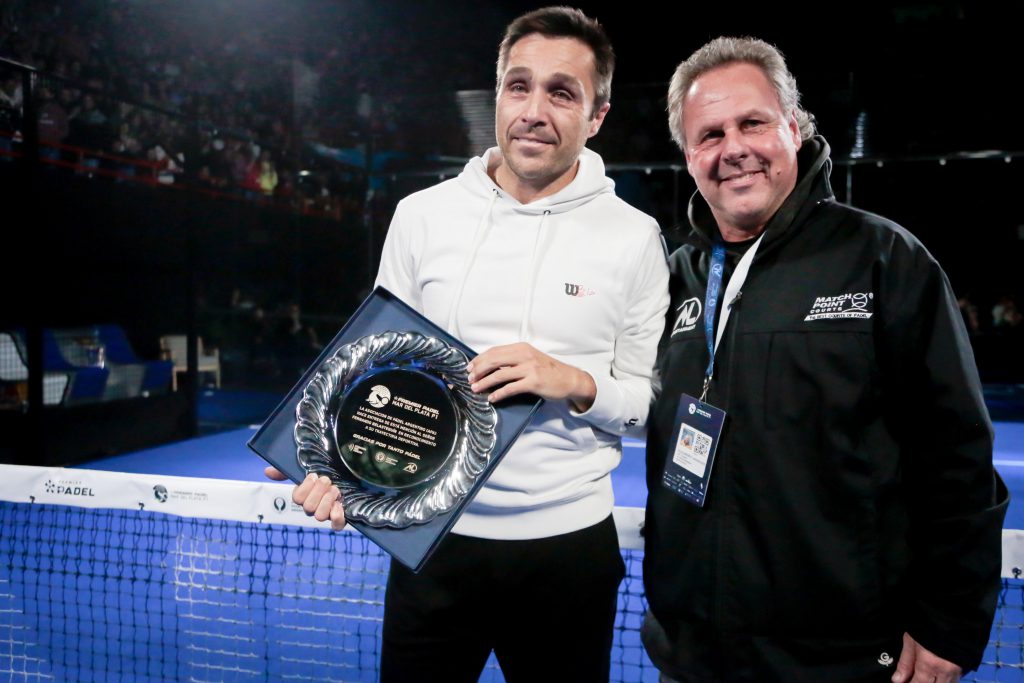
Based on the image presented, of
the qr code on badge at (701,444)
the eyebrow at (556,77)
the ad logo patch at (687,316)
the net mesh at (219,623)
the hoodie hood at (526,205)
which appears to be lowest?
the net mesh at (219,623)

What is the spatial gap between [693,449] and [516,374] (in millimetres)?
447

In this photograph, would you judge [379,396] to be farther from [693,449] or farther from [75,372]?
[75,372]

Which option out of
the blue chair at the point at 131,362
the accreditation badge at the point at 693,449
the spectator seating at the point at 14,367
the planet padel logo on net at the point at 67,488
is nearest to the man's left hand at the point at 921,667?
the accreditation badge at the point at 693,449

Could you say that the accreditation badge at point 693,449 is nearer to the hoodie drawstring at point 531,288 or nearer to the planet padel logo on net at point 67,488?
the hoodie drawstring at point 531,288

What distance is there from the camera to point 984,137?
428 inches

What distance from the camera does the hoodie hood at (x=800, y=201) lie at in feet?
5.53

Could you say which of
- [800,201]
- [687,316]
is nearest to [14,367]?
[687,316]

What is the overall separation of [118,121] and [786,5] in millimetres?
10132

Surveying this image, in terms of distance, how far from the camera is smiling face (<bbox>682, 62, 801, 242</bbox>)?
5.61 feet

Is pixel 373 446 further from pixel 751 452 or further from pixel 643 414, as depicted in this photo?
pixel 751 452

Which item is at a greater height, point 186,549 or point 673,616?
point 673,616

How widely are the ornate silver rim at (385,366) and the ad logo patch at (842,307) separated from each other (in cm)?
70

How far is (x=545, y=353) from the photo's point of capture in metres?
1.75

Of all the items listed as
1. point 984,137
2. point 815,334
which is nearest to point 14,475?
point 815,334
